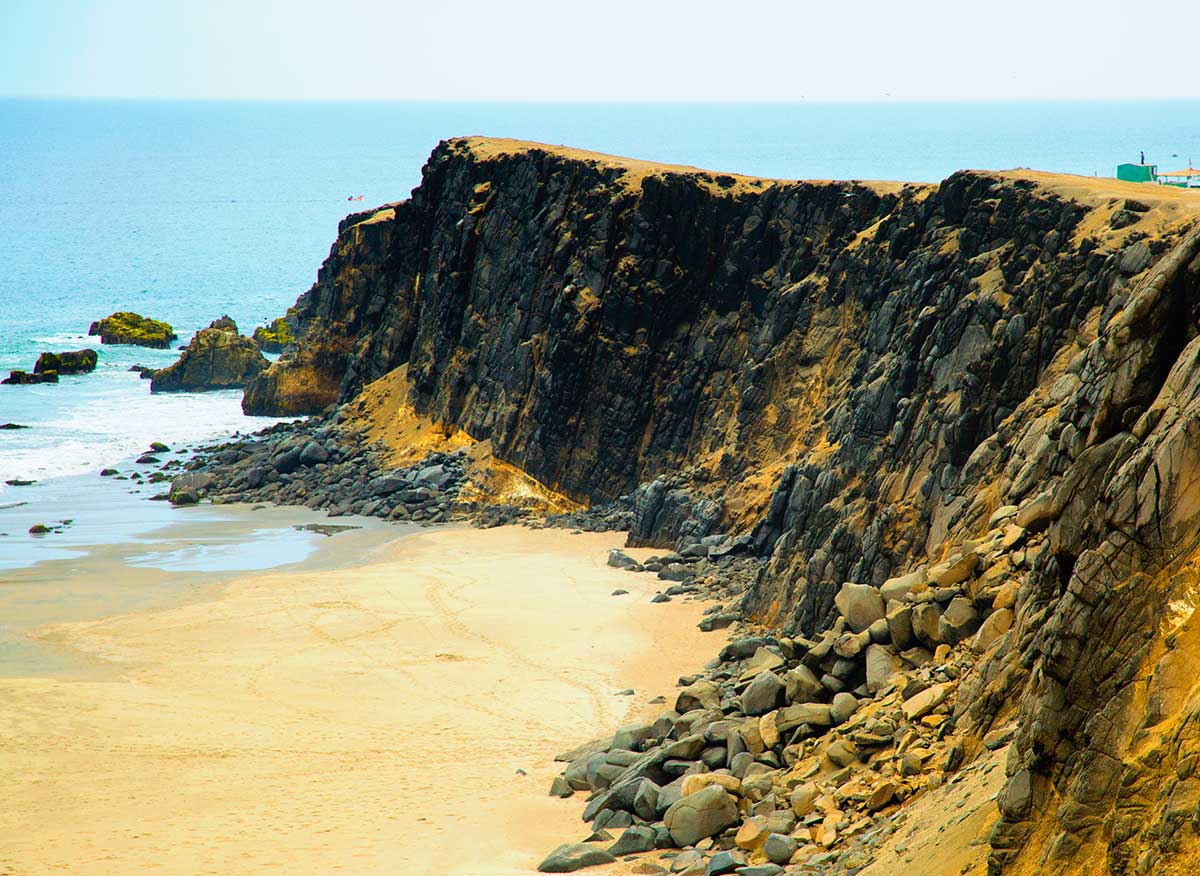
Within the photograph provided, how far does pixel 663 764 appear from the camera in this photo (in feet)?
69.7

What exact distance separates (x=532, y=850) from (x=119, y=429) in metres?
50.8

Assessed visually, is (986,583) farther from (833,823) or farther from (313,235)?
(313,235)

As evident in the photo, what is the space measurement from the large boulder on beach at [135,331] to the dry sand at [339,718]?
55.9 meters

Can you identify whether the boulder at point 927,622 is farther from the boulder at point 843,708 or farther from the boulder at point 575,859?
the boulder at point 575,859

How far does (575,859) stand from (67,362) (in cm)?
7086

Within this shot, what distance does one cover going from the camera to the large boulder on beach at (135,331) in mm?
91062

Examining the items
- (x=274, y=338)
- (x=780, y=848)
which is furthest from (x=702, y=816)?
(x=274, y=338)

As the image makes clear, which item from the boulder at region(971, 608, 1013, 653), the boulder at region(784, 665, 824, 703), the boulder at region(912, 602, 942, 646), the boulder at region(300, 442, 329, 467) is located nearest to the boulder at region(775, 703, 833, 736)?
the boulder at region(784, 665, 824, 703)

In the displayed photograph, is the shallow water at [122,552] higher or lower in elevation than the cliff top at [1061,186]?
lower

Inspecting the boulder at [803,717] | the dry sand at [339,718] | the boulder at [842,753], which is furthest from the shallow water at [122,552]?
the boulder at [842,753]

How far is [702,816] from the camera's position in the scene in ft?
61.7

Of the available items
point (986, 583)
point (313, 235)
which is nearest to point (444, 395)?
point (986, 583)

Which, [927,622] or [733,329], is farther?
[733,329]

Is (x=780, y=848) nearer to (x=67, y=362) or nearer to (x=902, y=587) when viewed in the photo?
(x=902, y=587)
